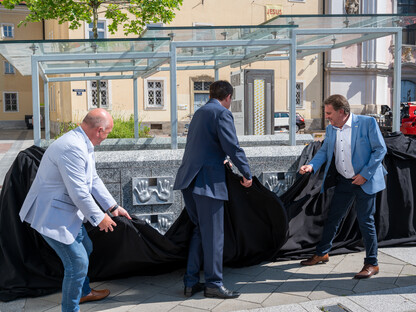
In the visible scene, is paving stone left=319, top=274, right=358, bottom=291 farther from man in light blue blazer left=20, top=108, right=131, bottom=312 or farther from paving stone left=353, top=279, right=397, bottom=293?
man in light blue blazer left=20, top=108, right=131, bottom=312

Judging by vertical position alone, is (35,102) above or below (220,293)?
above

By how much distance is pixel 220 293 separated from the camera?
468 cm

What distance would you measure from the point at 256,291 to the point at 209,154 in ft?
4.53

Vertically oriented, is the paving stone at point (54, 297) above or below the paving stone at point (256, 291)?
below

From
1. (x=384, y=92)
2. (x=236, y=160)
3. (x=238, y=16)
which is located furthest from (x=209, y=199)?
(x=384, y=92)

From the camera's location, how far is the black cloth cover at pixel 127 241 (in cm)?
482

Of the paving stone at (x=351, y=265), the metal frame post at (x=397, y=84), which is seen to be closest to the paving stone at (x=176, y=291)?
the paving stone at (x=351, y=265)

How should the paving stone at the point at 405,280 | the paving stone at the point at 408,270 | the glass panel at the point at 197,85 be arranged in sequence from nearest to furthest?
1. the paving stone at the point at 405,280
2. the paving stone at the point at 408,270
3. the glass panel at the point at 197,85

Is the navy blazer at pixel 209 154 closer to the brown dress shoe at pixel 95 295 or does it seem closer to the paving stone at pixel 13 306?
the brown dress shoe at pixel 95 295

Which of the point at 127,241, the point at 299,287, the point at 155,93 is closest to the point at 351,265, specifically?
the point at 299,287

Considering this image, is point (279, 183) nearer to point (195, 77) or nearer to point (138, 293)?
point (138, 293)

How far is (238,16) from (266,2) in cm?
234

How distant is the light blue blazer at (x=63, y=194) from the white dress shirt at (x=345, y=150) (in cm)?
269

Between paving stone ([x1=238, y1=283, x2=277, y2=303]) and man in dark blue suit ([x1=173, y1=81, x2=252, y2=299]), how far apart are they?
0.11m
